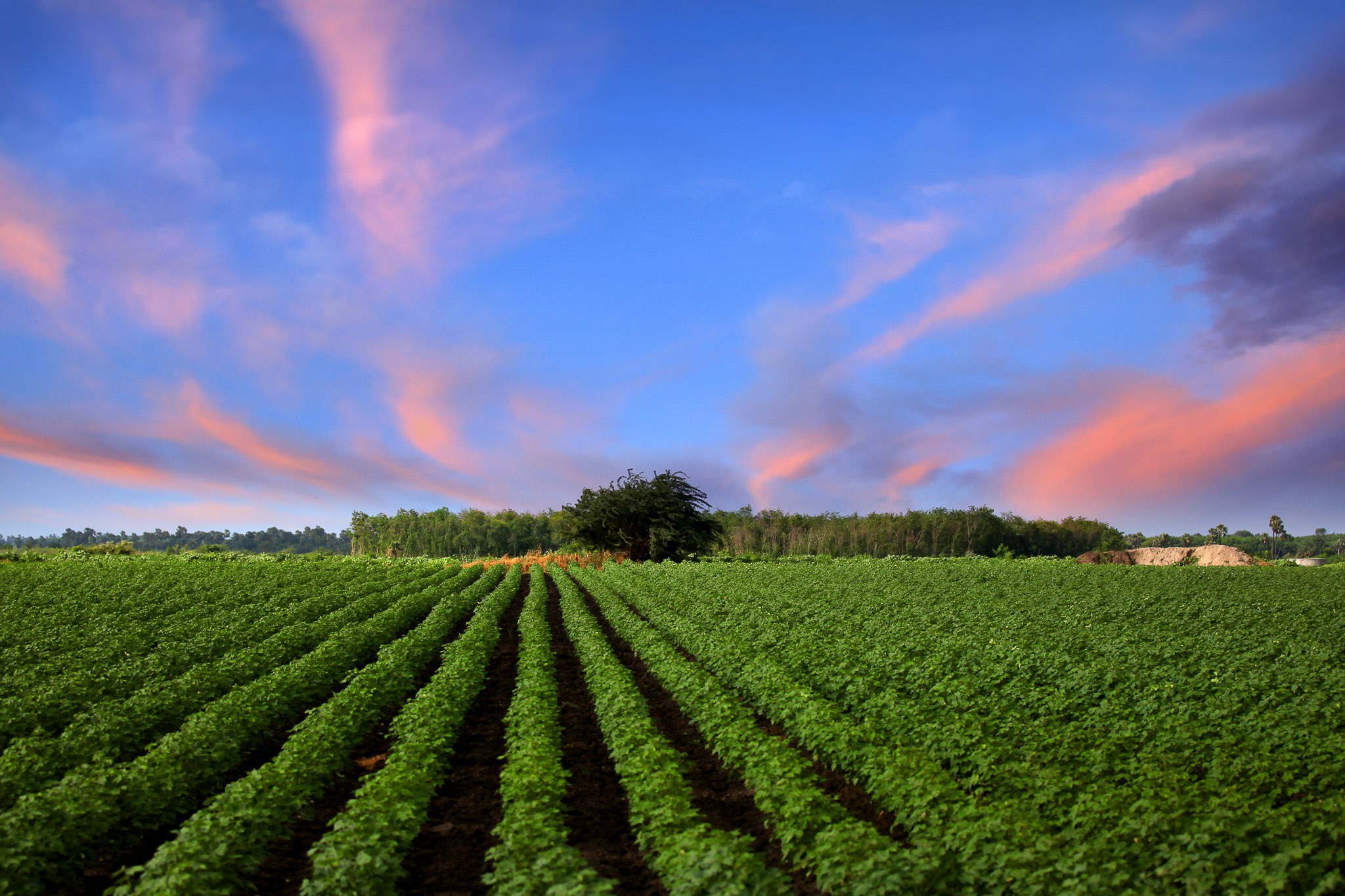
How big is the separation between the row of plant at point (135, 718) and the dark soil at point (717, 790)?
7.91 m

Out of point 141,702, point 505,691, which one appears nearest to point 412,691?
point 505,691

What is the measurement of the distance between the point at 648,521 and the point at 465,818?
5390 cm

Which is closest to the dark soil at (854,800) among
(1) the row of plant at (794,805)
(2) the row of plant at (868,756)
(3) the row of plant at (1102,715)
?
(2) the row of plant at (868,756)

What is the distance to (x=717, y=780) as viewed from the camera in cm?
1052

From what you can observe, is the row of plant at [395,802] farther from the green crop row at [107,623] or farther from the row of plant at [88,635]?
the green crop row at [107,623]

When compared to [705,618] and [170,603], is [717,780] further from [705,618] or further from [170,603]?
[170,603]

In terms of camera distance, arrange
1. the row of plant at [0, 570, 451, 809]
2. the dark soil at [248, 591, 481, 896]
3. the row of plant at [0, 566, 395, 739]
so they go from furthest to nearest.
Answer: the row of plant at [0, 566, 395, 739]
the row of plant at [0, 570, 451, 809]
the dark soil at [248, 591, 481, 896]

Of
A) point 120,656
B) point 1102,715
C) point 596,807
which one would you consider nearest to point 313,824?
point 596,807

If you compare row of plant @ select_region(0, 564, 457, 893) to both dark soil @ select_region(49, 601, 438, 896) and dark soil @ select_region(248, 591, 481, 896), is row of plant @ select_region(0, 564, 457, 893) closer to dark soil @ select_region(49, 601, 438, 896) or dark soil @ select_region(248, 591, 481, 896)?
dark soil @ select_region(49, 601, 438, 896)

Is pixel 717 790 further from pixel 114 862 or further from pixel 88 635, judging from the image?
pixel 88 635

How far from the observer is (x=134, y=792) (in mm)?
8250

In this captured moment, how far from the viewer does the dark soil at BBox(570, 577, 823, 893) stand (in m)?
8.17

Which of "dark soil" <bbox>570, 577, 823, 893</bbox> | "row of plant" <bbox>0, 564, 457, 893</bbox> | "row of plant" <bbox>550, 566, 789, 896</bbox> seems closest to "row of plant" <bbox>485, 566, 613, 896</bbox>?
"row of plant" <bbox>550, 566, 789, 896</bbox>

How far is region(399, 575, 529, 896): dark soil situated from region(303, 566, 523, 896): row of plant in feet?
0.92
